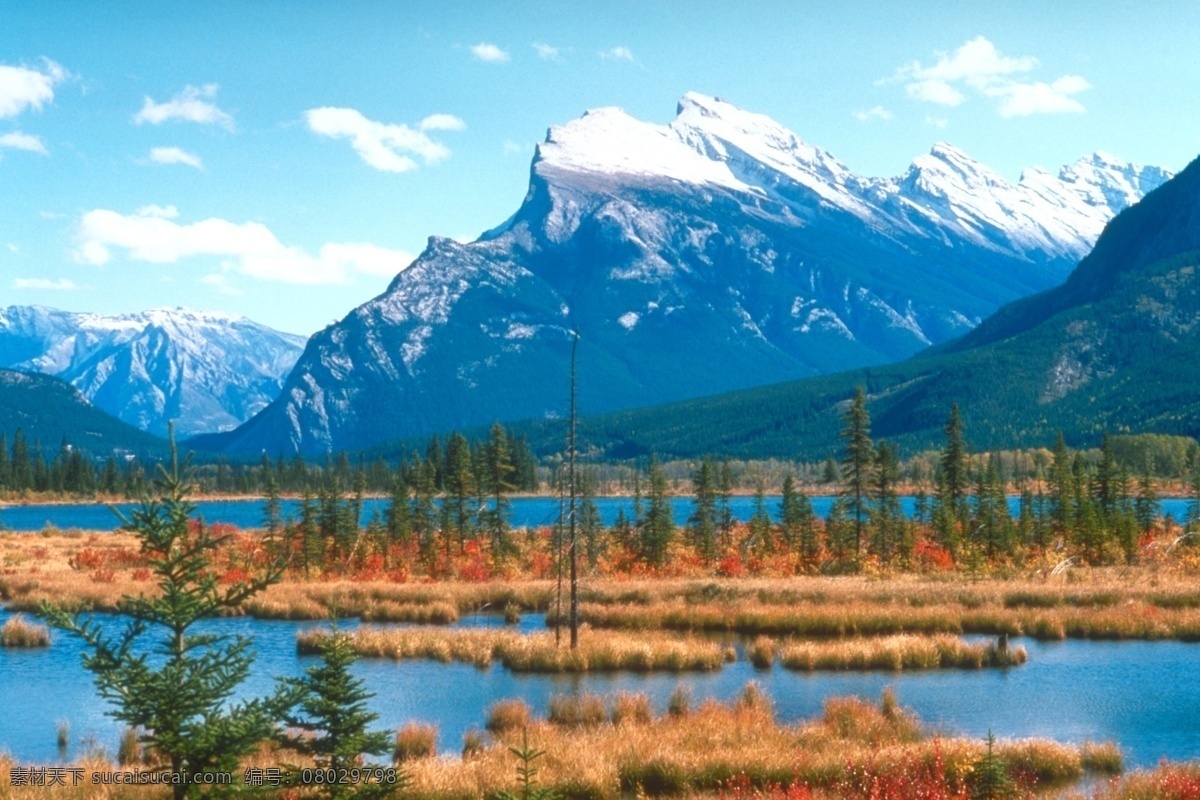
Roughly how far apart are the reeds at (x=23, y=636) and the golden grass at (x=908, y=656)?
30.0m

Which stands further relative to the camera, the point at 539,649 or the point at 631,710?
the point at 539,649

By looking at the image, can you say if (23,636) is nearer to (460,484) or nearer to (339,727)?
(339,727)

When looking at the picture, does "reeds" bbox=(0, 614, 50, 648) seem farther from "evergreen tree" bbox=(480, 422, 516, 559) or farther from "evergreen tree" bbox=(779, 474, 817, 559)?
"evergreen tree" bbox=(779, 474, 817, 559)

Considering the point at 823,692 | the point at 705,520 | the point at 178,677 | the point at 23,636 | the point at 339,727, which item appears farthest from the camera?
the point at 705,520

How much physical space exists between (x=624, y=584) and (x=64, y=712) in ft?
104

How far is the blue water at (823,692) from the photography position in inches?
1213

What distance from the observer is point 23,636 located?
150ft

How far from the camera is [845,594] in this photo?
5403cm

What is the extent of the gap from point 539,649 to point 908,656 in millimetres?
13453

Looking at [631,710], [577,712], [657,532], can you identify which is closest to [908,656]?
[631,710]

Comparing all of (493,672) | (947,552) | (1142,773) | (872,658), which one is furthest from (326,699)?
(947,552)

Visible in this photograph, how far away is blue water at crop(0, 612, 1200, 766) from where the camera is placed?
30.8 m

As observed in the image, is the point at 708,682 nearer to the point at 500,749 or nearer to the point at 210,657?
the point at 500,749

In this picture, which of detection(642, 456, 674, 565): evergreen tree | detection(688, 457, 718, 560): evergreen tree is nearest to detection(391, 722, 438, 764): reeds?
detection(642, 456, 674, 565): evergreen tree
